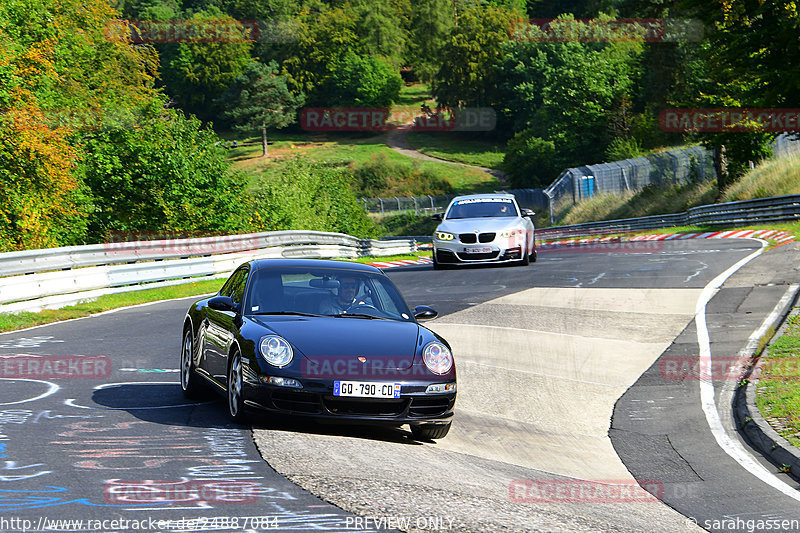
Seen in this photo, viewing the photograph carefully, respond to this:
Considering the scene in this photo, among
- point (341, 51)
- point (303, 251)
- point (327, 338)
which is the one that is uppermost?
point (341, 51)

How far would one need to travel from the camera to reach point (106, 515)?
16.5 feet

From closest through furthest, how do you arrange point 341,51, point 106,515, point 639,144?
1. point 106,515
2. point 639,144
3. point 341,51

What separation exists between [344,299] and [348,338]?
95 cm

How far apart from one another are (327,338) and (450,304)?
392 inches

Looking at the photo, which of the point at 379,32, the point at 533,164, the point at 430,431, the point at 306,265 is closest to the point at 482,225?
the point at 306,265

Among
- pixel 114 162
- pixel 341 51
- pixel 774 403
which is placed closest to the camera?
pixel 774 403

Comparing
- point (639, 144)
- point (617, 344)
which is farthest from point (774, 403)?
point (639, 144)

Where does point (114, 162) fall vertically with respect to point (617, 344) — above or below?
above

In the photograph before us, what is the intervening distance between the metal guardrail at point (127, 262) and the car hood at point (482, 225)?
18.7 ft

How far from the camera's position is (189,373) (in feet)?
30.2

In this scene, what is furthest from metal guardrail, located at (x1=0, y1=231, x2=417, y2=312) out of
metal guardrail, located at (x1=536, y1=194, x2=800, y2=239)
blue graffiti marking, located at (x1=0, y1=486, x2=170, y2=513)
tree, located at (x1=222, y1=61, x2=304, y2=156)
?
tree, located at (x1=222, y1=61, x2=304, y2=156)

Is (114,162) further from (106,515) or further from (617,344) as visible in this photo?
(106,515)
